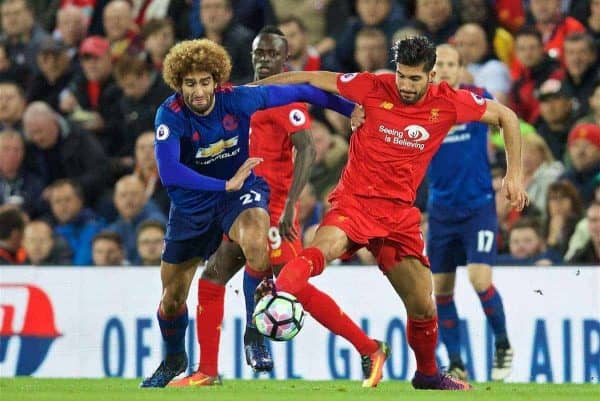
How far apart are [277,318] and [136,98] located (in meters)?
7.72

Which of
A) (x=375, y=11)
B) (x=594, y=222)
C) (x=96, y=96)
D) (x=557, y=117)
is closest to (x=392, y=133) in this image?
(x=594, y=222)

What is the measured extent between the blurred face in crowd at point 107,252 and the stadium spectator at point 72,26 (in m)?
3.43

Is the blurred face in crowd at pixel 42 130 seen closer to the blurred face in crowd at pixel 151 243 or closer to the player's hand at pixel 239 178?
the blurred face in crowd at pixel 151 243

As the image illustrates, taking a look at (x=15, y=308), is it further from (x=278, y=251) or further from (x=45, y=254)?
(x=278, y=251)

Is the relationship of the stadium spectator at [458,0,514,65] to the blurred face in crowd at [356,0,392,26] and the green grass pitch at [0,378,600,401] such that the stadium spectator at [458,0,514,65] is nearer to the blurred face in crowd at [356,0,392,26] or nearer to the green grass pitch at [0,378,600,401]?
the blurred face in crowd at [356,0,392,26]

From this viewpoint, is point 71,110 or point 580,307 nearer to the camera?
point 580,307

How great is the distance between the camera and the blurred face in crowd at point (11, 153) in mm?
Result: 16172

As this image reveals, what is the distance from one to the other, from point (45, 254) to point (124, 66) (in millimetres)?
2458

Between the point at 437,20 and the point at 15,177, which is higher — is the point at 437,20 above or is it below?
above

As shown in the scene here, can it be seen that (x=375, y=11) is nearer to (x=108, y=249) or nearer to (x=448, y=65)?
(x=108, y=249)

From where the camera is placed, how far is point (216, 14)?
16094mm

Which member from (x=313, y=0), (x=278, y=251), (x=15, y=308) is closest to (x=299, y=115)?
(x=278, y=251)

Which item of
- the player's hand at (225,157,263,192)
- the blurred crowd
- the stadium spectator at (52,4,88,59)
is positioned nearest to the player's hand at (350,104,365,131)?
→ the player's hand at (225,157,263,192)

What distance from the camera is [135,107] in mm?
16188
